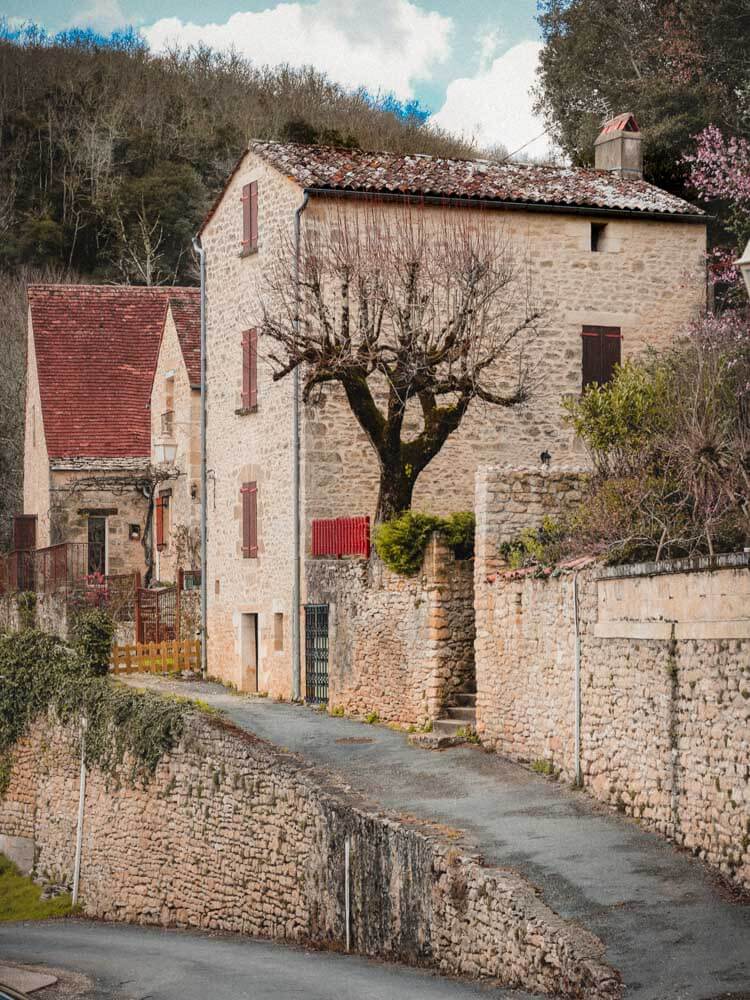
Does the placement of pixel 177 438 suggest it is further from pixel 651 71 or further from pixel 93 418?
pixel 651 71

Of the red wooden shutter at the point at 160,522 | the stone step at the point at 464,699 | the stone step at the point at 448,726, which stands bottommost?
the stone step at the point at 448,726

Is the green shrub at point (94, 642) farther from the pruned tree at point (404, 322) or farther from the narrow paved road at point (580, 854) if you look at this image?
the pruned tree at point (404, 322)

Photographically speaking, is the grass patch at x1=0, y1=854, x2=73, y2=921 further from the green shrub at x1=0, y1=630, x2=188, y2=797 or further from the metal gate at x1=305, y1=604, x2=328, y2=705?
the metal gate at x1=305, y1=604, x2=328, y2=705

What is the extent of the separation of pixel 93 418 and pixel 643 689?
82.2 ft

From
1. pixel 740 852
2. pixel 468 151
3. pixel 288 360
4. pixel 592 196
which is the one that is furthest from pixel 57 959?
pixel 468 151

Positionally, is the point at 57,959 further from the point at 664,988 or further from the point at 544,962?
the point at 664,988

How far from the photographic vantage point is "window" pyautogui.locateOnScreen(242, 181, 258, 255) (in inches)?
1120

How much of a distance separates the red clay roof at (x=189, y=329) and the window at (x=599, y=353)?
Answer: 8.83 metres

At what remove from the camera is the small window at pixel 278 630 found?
27.5m

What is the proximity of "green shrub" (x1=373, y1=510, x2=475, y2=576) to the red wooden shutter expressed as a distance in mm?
14172

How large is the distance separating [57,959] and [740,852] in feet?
26.4

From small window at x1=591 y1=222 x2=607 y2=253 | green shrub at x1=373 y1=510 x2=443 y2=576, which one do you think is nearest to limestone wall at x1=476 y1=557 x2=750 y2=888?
green shrub at x1=373 y1=510 x2=443 y2=576

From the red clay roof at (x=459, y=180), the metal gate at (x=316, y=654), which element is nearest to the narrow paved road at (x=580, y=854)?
the metal gate at (x=316, y=654)

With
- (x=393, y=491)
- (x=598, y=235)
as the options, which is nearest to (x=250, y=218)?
(x=598, y=235)
